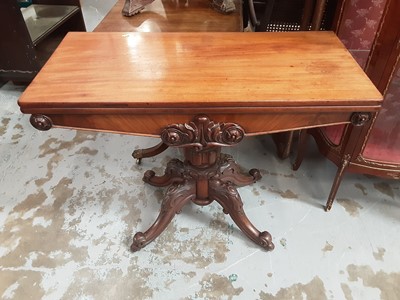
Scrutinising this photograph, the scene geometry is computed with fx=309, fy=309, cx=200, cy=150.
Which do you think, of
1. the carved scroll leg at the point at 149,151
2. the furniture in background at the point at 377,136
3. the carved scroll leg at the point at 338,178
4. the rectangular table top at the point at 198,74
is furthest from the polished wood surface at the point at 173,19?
the carved scroll leg at the point at 338,178

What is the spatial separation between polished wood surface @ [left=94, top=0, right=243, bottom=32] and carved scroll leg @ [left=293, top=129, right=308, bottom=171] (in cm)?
58

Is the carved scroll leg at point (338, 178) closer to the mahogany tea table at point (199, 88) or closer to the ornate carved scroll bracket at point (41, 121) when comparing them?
the mahogany tea table at point (199, 88)

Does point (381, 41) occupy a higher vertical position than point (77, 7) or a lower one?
higher

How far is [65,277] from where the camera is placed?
1157 millimetres

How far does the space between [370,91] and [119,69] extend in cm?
68

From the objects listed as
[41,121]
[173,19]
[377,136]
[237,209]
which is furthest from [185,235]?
[173,19]

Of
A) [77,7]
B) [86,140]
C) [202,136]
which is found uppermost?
[202,136]

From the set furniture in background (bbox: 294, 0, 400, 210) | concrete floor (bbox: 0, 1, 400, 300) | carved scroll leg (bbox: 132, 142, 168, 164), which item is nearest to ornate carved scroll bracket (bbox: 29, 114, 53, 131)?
concrete floor (bbox: 0, 1, 400, 300)

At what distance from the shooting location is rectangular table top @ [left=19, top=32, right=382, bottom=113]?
0.76 meters

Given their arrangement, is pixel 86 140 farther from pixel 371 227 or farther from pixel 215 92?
pixel 371 227

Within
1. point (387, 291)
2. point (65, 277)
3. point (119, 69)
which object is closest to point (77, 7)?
point (119, 69)

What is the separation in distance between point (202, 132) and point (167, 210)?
51cm

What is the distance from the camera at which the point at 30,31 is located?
83.5 inches

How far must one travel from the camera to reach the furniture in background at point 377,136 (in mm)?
994
